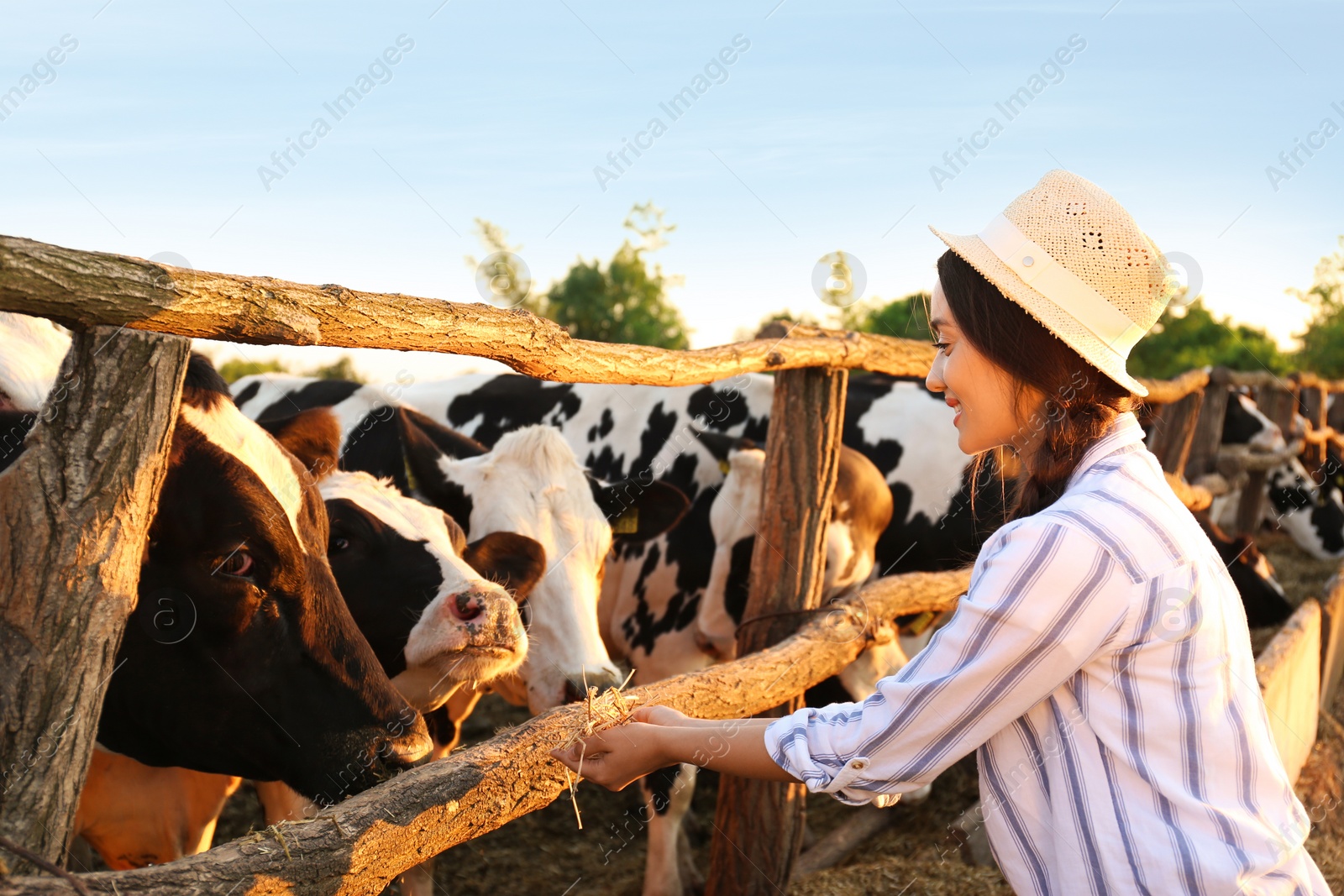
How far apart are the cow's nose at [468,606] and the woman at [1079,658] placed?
1.04 meters

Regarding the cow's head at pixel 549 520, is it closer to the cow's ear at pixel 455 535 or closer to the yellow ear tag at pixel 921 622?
the cow's ear at pixel 455 535

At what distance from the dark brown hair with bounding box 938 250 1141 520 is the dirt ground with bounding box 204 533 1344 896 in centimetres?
227

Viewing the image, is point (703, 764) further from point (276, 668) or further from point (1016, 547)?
point (276, 668)

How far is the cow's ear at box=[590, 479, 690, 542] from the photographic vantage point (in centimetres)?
392

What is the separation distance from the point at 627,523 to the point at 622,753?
2.10 metres

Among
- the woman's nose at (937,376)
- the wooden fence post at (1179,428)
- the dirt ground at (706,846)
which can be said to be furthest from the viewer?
the wooden fence post at (1179,428)

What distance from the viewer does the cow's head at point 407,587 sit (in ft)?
8.51

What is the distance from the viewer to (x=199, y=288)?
1.51m

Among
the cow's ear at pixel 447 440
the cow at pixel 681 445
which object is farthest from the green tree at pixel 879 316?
the cow's ear at pixel 447 440

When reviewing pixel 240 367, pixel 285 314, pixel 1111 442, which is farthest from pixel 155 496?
pixel 240 367

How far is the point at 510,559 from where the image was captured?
3.21 meters

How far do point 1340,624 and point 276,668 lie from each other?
6508 millimetres

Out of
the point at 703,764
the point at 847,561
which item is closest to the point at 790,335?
the point at 847,561

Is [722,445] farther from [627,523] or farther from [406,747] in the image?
[406,747]
